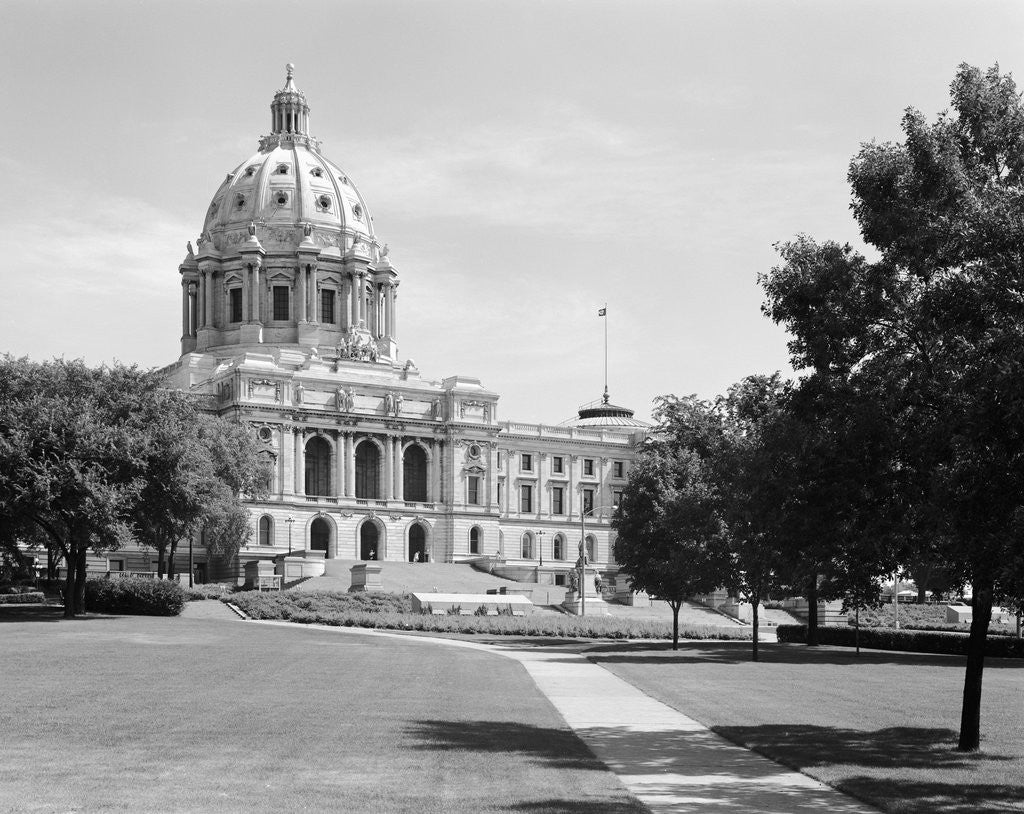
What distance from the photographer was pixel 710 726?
88.8 ft

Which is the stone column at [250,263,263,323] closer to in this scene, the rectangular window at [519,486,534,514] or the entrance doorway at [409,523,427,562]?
the entrance doorway at [409,523,427,562]

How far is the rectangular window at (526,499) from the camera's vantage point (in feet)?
458

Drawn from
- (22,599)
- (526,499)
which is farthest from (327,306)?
(22,599)

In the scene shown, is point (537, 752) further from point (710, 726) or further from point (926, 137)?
point (926, 137)

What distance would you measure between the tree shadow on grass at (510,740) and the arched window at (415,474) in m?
104

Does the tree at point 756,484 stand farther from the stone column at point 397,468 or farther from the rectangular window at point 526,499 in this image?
the rectangular window at point 526,499

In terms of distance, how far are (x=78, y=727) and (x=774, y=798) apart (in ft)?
37.3

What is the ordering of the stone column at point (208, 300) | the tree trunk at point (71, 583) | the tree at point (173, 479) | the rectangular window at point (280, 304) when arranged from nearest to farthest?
the tree trunk at point (71, 583) → the tree at point (173, 479) → the rectangular window at point (280, 304) → the stone column at point (208, 300)

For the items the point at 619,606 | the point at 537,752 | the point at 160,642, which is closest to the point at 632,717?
the point at 537,752

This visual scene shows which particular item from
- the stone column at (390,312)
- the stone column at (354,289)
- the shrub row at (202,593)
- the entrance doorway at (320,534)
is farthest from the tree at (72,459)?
the stone column at (390,312)

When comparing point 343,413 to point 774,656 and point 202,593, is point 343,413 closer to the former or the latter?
point 202,593

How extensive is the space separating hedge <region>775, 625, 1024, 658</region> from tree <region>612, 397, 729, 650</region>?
9.34m

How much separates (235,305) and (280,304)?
4.64 metres

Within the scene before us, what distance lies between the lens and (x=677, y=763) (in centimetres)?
2180
